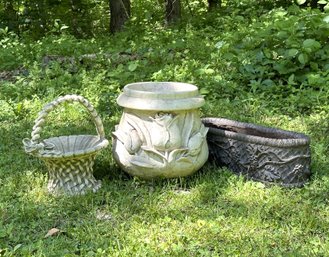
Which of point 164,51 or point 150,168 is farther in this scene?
point 164,51

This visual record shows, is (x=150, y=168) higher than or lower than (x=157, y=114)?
lower

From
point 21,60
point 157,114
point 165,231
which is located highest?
point 157,114

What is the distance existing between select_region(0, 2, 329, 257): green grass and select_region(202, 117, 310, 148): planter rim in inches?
10.4

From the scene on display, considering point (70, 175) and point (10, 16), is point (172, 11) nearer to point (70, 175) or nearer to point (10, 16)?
point (10, 16)

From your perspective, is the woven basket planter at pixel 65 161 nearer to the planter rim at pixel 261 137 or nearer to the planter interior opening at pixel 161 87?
the planter interior opening at pixel 161 87

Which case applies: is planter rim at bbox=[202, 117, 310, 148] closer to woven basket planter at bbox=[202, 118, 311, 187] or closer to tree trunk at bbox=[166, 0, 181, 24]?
woven basket planter at bbox=[202, 118, 311, 187]

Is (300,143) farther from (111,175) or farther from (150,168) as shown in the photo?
(111,175)

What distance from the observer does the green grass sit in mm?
2730

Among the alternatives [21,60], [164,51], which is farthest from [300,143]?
[21,60]

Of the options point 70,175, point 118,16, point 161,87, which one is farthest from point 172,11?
point 70,175

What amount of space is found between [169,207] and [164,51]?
3687 mm

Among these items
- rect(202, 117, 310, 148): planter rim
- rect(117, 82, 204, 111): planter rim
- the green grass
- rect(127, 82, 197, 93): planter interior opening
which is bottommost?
the green grass

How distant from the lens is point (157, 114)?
3.37 metres

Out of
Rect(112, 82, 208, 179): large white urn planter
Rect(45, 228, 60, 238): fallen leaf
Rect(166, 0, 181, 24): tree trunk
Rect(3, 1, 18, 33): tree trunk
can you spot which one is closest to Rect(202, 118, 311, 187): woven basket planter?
Rect(112, 82, 208, 179): large white urn planter
